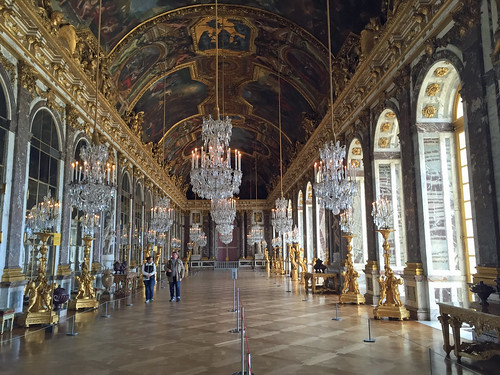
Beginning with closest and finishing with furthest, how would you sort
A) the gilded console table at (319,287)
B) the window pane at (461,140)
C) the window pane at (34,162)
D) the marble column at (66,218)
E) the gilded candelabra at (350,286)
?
the window pane at (461,140) → the window pane at (34,162) → the marble column at (66,218) → the gilded candelabra at (350,286) → the gilded console table at (319,287)

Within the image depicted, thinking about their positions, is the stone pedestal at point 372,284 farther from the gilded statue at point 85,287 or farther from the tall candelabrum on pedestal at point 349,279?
the gilded statue at point 85,287

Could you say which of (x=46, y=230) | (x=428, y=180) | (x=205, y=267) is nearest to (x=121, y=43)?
(x=46, y=230)

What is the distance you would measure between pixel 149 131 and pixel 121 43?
27.8ft

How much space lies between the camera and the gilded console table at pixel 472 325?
410 centimetres

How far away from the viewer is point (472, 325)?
14.7ft

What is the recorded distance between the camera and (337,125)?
1378 cm

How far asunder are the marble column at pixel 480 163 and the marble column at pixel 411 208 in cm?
200

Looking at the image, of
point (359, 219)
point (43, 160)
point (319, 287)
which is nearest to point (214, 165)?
point (43, 160)

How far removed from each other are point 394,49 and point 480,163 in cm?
392

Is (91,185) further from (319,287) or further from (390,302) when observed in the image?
(319,287)

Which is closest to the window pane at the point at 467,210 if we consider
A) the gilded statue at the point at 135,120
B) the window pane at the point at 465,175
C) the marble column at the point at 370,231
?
the window pane at the point at 465,175

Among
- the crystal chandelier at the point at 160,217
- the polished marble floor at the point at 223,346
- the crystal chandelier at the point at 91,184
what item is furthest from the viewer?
the crystal chandelier at the point at 160,217

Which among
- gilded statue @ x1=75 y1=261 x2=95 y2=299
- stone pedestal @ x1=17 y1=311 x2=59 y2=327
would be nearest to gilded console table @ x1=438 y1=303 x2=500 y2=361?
stone pedestal @ x1=17 y1=311 x2=59 y2=327

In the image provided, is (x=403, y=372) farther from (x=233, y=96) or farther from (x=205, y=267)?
(x=205, y=267)
